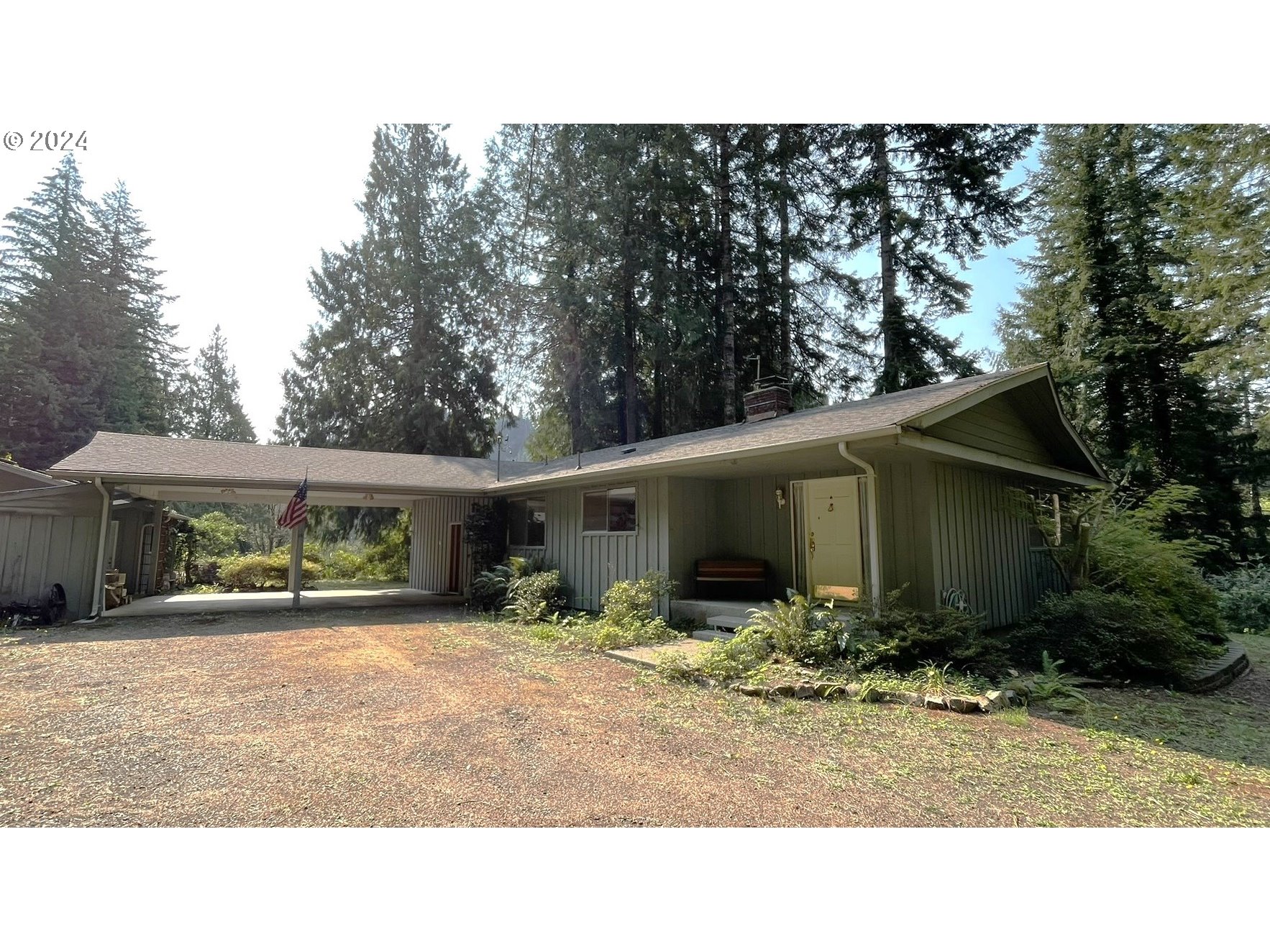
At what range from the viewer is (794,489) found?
27.9 ft

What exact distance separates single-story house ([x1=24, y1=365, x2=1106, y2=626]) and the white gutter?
0.20m

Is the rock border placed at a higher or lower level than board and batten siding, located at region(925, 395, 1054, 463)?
lower

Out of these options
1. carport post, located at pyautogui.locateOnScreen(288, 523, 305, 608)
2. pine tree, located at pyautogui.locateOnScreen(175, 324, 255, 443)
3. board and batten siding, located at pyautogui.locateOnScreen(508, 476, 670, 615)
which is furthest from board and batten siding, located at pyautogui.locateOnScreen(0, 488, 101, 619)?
pine tree, located at pyautogui.locateOnScreen(175, 324, 255, 443)

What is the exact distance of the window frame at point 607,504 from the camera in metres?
9.59

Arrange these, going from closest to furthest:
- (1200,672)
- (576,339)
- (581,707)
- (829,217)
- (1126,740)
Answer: (1126,740) < (581,707) < (1200,672) < (829,217) < (576,339)

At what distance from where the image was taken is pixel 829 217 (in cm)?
1788

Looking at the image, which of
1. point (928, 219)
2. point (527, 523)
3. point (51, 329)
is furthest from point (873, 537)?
point (51, 329)

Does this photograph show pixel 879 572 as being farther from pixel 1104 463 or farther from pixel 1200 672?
pixel 1104 463

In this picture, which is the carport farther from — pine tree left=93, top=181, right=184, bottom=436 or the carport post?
pine tree left=93, top=181, right=184, bottom=436

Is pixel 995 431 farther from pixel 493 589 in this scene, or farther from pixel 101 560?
→ pixel 101 560

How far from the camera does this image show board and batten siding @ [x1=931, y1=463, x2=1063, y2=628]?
24.0ft

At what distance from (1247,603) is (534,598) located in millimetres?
13332

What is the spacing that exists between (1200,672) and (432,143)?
25.6 m
